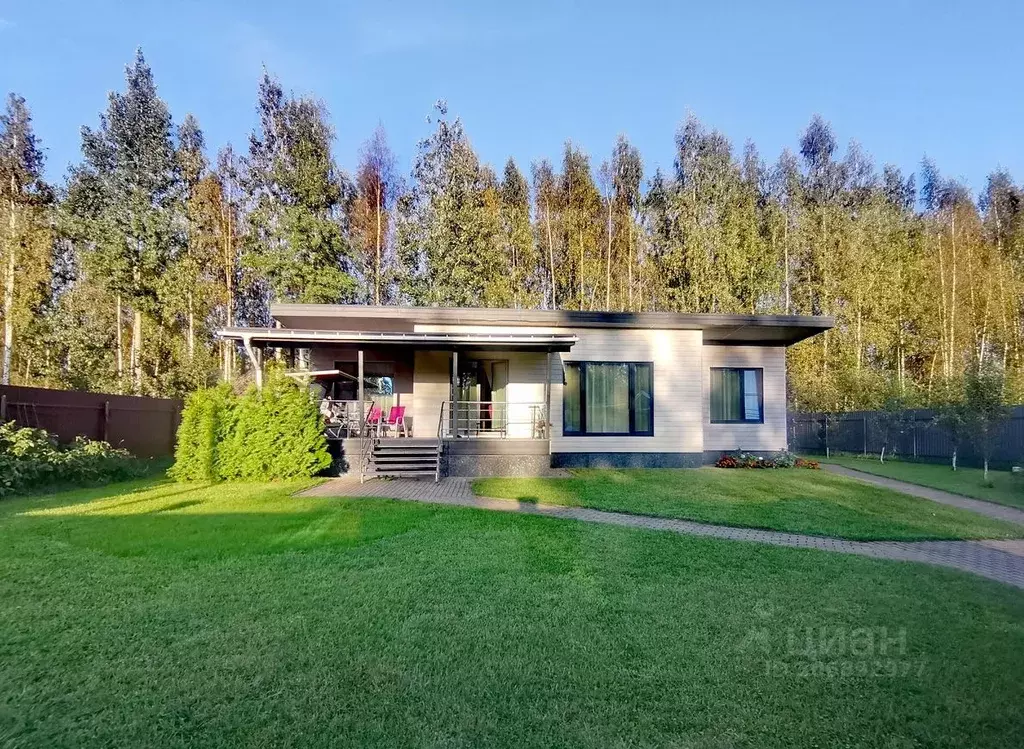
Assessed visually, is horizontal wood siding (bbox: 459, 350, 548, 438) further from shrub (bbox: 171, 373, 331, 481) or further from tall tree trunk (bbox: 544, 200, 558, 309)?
tall tree trunk (bbox: 544, 200, 558, 309)

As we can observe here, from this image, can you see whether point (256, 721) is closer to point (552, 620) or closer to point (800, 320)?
point (552, 620)

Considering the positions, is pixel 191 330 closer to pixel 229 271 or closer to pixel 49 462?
pixel 229 271

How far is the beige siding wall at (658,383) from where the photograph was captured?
13.6 meters

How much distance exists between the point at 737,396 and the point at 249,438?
1135 centimetres

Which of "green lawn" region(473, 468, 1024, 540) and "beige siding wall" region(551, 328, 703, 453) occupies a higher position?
"beige siding wall" region(551, 328, 703, 453)

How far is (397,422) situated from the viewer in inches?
542

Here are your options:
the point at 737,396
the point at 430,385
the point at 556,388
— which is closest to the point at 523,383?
the point at 556,388

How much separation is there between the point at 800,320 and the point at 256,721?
13.1 metres

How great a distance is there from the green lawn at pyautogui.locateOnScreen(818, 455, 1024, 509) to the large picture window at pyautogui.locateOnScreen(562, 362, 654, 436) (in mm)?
5837

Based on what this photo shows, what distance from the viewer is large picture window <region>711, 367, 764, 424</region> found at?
48.5 feet

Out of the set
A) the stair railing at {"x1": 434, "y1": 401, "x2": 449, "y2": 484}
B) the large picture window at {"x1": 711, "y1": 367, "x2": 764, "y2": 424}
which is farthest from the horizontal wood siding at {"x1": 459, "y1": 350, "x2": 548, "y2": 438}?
the large picture window at {"x1": 711, "y1": 367, "x2": 764, "y2": 424}

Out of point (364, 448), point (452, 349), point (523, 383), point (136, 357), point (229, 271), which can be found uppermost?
point (229, 271)

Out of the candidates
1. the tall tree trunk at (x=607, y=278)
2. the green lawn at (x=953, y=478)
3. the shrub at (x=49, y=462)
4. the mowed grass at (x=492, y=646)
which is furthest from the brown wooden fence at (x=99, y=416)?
the green lawn at (x=953, y=478)

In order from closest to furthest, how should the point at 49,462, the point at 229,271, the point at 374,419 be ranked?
1. the point at 49,462
2. the point at 374,419
3. the point at 229,271
